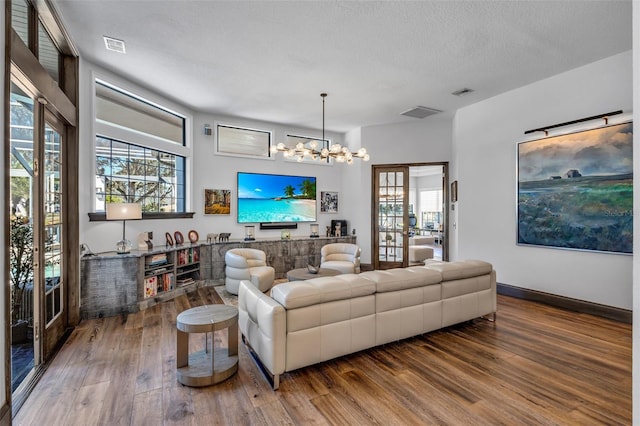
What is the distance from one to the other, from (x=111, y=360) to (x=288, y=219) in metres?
4.55

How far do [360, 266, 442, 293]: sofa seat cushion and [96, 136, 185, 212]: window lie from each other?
395 cm

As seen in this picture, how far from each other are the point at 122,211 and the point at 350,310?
3.17 meters

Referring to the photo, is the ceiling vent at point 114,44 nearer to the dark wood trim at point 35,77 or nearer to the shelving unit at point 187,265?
the dark wood trim at point 35,77

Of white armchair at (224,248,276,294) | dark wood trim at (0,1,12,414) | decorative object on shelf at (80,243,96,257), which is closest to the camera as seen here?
dark wood trim at (0,1,12,414)

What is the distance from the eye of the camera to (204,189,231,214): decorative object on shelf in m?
6.17

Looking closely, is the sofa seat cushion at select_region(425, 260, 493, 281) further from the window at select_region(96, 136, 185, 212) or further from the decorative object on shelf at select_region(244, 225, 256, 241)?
the window at select_region(96, 136, 185, 212)

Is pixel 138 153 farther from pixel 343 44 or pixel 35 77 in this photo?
pixel 343 44

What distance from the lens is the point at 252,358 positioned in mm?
2881

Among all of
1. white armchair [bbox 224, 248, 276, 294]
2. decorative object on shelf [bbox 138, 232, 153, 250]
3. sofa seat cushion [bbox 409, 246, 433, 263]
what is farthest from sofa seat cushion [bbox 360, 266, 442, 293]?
sofa seat cushion [bbox 409, 246, 433, 263]

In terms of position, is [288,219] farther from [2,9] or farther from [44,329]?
[2,9]

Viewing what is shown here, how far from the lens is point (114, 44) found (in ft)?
11.8

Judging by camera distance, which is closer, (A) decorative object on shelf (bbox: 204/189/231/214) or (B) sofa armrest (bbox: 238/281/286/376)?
(B) sofa armrest (bbox: 238/281/286/376)

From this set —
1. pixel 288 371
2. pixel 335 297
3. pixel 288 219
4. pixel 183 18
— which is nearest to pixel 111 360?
pixel 288 371

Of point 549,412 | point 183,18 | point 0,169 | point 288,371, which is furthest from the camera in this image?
point 183,18
